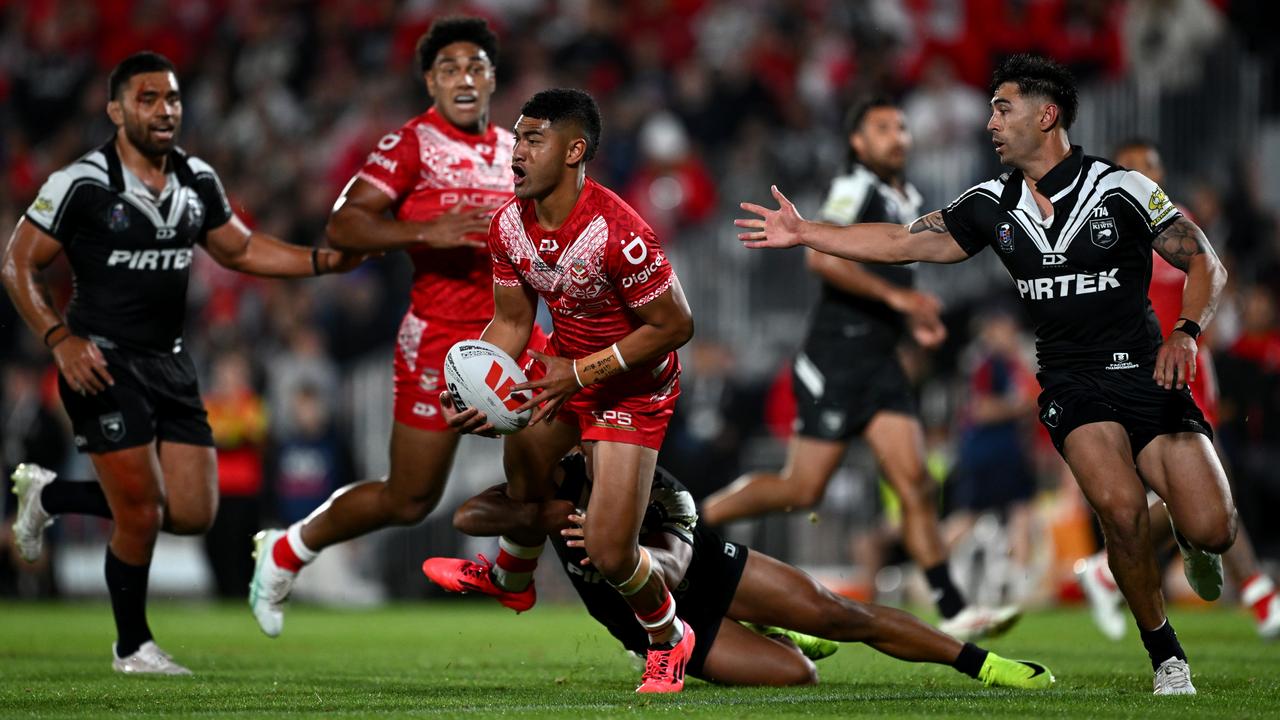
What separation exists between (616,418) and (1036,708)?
203 cm

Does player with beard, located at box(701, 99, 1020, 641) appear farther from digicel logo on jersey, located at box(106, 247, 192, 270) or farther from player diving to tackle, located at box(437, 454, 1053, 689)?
digicel logo on jersey, located at box(106, 247, 192, 270)

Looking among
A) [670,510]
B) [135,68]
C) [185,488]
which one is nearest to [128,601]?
[185,488]

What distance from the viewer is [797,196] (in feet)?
51.7

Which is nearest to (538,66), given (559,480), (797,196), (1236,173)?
(797,196)

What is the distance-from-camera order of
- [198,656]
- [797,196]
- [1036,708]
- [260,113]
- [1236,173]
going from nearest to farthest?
[1036,708] < [198,656] < [1236,173] < [797,196] < [260,113]

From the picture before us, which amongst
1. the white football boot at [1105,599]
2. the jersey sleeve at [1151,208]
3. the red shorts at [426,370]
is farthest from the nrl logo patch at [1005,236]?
the white football boot at [1105,599]

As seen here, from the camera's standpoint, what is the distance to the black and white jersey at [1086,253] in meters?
6.54

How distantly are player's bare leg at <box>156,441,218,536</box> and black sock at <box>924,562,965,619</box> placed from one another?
413 cm

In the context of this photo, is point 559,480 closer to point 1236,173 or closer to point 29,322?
point 29,322

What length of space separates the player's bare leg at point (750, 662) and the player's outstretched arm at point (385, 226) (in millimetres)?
2274

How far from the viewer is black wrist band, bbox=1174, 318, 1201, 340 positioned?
6.27 metres

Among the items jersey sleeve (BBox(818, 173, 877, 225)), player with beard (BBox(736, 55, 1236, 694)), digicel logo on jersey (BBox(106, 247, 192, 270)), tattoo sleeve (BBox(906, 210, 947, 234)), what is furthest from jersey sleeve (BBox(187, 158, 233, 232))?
tattoo sleeve (BBox(906, 210, 947, 234))

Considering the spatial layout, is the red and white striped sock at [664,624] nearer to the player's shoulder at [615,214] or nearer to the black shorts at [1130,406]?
the player's shoulder at [615,214]

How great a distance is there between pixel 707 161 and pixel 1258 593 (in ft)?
28.3
